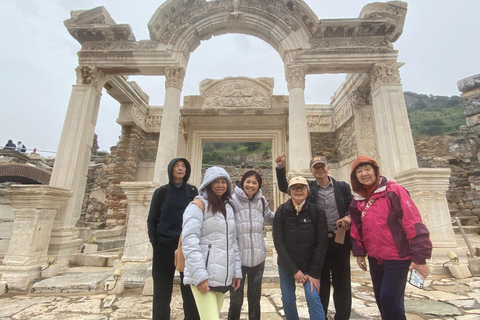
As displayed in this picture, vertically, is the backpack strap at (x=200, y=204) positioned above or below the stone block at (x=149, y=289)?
above

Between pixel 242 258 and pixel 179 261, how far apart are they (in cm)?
55

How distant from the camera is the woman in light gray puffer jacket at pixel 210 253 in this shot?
1584mm

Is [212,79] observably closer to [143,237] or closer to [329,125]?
[329,125]

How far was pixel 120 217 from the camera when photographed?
841 cm

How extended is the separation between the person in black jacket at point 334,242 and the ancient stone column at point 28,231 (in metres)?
4.73

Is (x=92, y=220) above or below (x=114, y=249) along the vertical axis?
above

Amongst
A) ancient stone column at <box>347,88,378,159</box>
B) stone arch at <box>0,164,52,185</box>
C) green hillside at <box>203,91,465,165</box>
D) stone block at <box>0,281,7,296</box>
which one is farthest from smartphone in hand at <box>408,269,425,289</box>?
green hillside at <box>203,91,465,165</box>

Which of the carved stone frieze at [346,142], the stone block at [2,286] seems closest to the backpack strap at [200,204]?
the stone block at [2,286]

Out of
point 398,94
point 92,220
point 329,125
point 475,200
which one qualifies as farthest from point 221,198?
point 475,200

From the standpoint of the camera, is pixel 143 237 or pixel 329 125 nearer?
pixel 143 237

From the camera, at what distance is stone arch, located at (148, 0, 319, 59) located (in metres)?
6.68

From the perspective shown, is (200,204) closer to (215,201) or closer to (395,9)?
(215,201)

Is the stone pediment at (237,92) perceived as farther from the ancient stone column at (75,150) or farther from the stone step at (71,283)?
the stone step at (71,283)

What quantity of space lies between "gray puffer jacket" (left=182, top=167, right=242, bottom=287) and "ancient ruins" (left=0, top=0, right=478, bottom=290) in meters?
2.93
